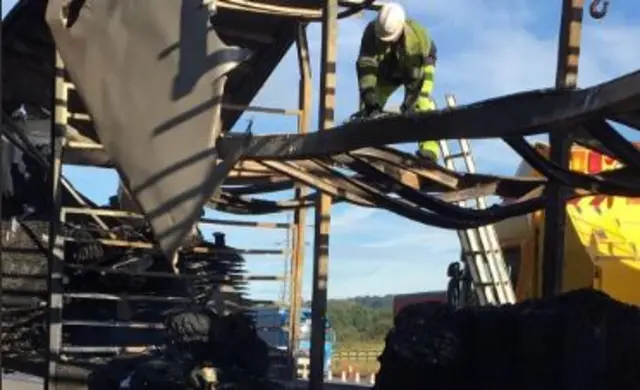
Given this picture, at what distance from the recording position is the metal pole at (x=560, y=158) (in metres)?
6.19

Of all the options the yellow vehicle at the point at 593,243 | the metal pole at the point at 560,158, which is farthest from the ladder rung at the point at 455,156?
the metal pole at the point at 560,158

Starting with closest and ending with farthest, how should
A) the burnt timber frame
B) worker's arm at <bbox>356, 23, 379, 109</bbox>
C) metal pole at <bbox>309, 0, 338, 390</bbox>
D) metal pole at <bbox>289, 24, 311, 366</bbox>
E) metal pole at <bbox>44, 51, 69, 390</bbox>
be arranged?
1. the burnt timber frame
2. worker's arm at <bbox>356, 23, 379, 109</bbox>
3. metal pole at <bbox>309, 0, 338, 390</bbox>
4. metal pole at <bbox>44, 51, 69, 390</bbox>
5. metal pole at <bbox>289, 24, 311, 366</bbox>

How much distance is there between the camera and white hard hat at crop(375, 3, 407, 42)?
7.19 meters

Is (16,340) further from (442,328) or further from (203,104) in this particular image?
Answer: (442,328)

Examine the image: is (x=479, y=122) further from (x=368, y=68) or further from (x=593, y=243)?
(x=593, y=243)

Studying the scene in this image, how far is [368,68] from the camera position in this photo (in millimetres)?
7383

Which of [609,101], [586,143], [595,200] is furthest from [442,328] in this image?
[595,200]

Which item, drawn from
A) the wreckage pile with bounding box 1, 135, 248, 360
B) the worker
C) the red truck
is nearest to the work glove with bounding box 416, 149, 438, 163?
the worker

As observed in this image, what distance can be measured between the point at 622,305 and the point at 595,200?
418 centimetres

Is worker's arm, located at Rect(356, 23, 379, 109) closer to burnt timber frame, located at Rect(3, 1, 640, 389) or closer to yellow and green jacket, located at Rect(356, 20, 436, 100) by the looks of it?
yellow and green jacket, located at Rect(356, 20, 436, 100)

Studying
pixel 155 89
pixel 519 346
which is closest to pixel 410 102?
pixel 155 89

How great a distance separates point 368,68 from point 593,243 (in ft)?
6.57

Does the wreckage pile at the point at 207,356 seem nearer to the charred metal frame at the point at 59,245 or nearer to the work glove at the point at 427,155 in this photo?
the work glove at the point at 427,155

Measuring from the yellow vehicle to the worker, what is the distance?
0.85 metres
